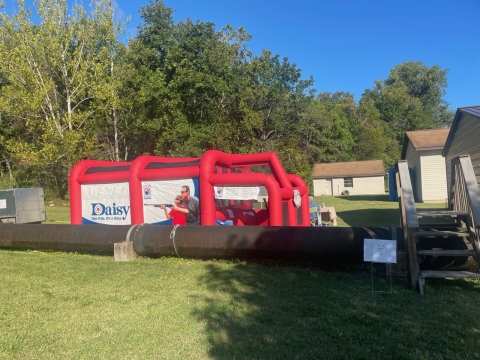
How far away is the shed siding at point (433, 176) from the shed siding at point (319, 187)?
20283 mm

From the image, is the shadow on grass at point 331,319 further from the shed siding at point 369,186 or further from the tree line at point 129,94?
the shed siding at point 369,186

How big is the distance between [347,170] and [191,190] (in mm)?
36921

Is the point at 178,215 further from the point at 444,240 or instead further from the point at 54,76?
the point at 54,76

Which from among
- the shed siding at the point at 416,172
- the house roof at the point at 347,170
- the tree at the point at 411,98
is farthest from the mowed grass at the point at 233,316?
→ the tree at the point at 411,98

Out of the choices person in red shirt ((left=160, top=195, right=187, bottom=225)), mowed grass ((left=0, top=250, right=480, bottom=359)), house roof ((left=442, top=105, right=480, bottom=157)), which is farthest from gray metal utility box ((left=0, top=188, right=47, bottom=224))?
house roof ((left=442, top=105, right=480, bottom=157))

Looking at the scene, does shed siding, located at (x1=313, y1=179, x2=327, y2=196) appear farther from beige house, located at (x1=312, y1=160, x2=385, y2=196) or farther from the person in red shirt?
the person in red shirt

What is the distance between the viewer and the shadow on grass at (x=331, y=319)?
4.48m

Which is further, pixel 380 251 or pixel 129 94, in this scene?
pixel 129 94

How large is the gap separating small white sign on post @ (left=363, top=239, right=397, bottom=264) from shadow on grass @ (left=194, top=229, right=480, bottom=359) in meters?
0.51

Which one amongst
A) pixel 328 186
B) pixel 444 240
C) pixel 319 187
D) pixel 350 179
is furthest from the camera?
pixel 319 187

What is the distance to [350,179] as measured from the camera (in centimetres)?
4684

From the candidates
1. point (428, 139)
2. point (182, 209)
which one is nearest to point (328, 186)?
point (428, 139)

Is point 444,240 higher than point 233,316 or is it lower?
higher

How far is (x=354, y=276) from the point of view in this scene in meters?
7.68
